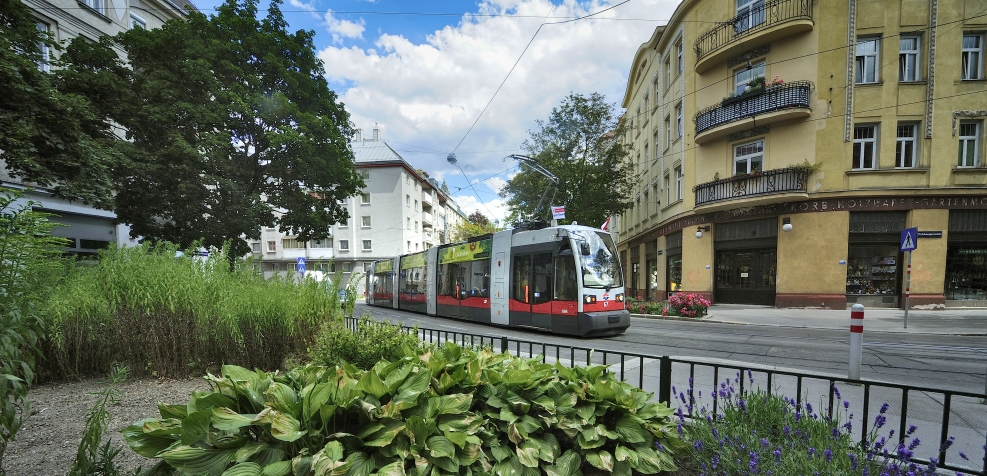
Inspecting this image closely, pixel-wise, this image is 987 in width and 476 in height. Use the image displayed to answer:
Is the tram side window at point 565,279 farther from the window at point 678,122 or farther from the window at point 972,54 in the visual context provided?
the window at point 972,54

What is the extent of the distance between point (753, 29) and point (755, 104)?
314cm

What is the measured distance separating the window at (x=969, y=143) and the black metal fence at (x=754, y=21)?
7249mm

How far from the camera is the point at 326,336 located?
369cm

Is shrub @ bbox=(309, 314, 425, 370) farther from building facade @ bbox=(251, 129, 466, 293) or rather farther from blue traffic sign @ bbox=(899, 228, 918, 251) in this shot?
building facade @ bbox=(251, 129, 466, 293)

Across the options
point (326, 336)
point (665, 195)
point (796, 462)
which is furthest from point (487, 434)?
point (665, 195)

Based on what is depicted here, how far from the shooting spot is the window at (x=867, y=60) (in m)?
15.1

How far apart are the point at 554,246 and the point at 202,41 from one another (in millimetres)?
13484

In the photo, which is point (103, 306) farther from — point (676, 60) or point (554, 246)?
point (676, 60)

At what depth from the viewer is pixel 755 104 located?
16094mm

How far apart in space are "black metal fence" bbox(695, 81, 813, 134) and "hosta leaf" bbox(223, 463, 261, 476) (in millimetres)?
19554

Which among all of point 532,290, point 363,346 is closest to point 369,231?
point 532,290

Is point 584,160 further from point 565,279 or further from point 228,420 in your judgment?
point 228,420

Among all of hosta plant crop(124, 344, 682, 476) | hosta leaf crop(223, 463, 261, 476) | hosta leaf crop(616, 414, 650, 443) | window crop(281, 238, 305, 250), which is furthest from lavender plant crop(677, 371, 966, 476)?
window crop(281, 238, 305, 250)

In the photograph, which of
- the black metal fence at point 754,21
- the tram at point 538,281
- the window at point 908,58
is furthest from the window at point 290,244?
the window at point 908,58
